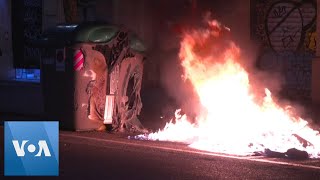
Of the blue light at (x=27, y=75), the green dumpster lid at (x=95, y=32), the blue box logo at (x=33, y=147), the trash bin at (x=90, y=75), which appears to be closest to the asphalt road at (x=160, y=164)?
the trash bin at (x=90, y=75)

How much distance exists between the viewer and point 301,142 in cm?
1082

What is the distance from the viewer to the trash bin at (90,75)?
500 inches

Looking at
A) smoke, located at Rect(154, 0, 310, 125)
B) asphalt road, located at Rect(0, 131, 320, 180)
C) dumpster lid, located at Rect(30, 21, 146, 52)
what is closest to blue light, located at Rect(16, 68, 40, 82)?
smoke, located at Rect(154, 0, 310, 125)

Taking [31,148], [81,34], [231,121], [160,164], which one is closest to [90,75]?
[81,34]

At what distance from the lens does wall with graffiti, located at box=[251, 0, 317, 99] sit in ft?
54.6

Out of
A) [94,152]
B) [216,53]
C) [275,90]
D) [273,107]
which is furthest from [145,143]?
[275,90]

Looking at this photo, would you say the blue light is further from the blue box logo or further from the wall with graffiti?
the blue box logo

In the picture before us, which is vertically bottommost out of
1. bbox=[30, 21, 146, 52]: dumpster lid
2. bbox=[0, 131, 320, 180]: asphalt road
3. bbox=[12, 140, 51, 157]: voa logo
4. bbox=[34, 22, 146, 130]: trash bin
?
bbox=[0, 131, 320, 180]: asphalt road

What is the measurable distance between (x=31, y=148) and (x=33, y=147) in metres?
0.03

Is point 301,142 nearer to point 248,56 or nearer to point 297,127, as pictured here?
point 297,127

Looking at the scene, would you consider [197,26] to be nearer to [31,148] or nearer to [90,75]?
[90,75]

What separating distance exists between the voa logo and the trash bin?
5654mm

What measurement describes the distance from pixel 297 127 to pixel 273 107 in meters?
0.85

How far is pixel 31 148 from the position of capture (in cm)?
692
